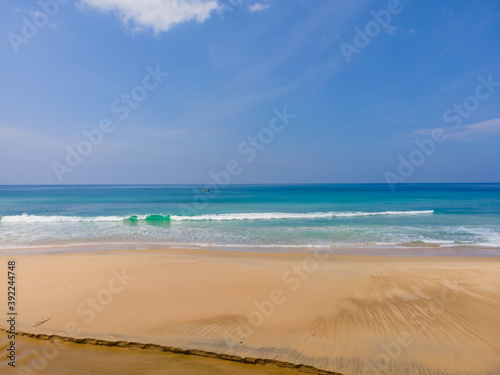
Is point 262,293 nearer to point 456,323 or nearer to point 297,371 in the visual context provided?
point 297,371

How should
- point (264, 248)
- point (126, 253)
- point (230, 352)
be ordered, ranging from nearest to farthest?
point (230, 352), point (126, 253), point (264, 248)

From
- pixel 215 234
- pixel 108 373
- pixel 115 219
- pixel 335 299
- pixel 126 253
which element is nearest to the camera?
pixel 108 373

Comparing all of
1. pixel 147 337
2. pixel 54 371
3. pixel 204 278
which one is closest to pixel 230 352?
pixel 147 337

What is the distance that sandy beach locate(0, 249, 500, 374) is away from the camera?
388 cm

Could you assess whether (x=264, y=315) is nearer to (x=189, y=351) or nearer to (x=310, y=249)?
(x=189, y=351)

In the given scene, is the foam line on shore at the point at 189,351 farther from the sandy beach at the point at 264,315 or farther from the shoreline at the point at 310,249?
the shoreline at the point at 310,249

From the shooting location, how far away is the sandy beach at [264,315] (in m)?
3.88

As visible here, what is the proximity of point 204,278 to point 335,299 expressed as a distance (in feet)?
12.2

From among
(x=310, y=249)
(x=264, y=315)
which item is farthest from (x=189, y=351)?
(x=310, y=249)

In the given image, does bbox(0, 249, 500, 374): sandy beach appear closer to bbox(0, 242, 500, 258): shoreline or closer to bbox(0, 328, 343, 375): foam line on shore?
bbox(0, 328, 343, 375): foam line on shore

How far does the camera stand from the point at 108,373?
3.51 meters

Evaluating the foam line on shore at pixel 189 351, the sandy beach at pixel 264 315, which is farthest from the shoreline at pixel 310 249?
the foam line on shore at pixel 189 351

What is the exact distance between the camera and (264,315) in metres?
5.31

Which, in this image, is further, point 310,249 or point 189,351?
point 310,249
